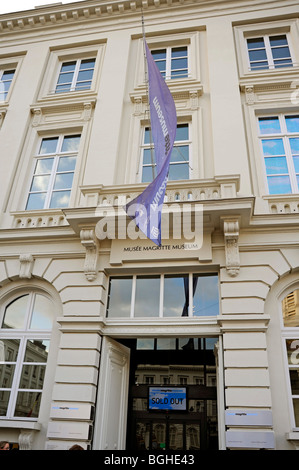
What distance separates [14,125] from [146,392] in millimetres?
8297

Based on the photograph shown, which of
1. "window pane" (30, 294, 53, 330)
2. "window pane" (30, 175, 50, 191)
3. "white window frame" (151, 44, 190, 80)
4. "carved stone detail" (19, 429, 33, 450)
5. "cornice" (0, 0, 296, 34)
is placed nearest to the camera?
"carved stone detail" (19, 429, 33, 450)

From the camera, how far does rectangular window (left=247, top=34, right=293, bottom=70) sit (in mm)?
11031

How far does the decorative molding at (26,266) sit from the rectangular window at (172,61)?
22.4 feet

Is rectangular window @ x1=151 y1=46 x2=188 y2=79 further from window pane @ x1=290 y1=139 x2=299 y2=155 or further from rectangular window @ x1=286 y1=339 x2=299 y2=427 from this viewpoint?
rectangular window @ x1=286 y1=339 x2=299 y2=427

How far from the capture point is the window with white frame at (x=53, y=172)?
33.0ft

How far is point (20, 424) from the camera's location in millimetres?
7418

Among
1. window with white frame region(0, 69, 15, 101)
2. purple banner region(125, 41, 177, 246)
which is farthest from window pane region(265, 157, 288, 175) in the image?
window with white frame region(0, 69, 15, 101)

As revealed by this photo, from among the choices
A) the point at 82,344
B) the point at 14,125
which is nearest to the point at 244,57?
the point at 14,125

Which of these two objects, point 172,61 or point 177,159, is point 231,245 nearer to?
point 177,159

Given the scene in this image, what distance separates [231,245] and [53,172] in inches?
Result: 212

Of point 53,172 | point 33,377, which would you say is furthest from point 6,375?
point 53,172

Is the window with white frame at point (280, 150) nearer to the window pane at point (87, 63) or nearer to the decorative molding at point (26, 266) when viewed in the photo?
the decorative molding at point (26, 266)

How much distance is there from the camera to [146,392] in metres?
9.16
